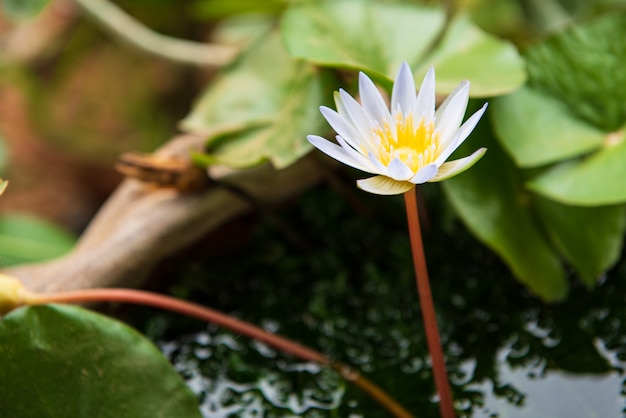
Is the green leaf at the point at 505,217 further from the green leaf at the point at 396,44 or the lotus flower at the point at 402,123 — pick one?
the lotus flower at the point at 402,123

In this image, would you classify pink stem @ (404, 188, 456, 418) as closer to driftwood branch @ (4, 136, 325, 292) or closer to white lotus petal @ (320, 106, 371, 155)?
white lotus petal @ (320, 106, 371, 155)

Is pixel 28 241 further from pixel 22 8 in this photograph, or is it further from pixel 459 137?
pixel 459 137

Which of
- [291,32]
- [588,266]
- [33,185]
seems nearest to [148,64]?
[33,185]

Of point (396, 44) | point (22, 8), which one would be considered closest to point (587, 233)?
point (396, 44)

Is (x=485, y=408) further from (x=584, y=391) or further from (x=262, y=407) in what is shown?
(x=262, y=407)

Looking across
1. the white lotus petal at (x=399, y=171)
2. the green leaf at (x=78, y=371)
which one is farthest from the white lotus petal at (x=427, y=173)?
the green leaf at (x=78, y=371)

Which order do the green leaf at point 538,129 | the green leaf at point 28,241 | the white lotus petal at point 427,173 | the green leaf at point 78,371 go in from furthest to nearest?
the green leaf at point 28,241
the green leaf at point 538,129
the green leaf at point 78,371
the white lotus petal at point 427,173
